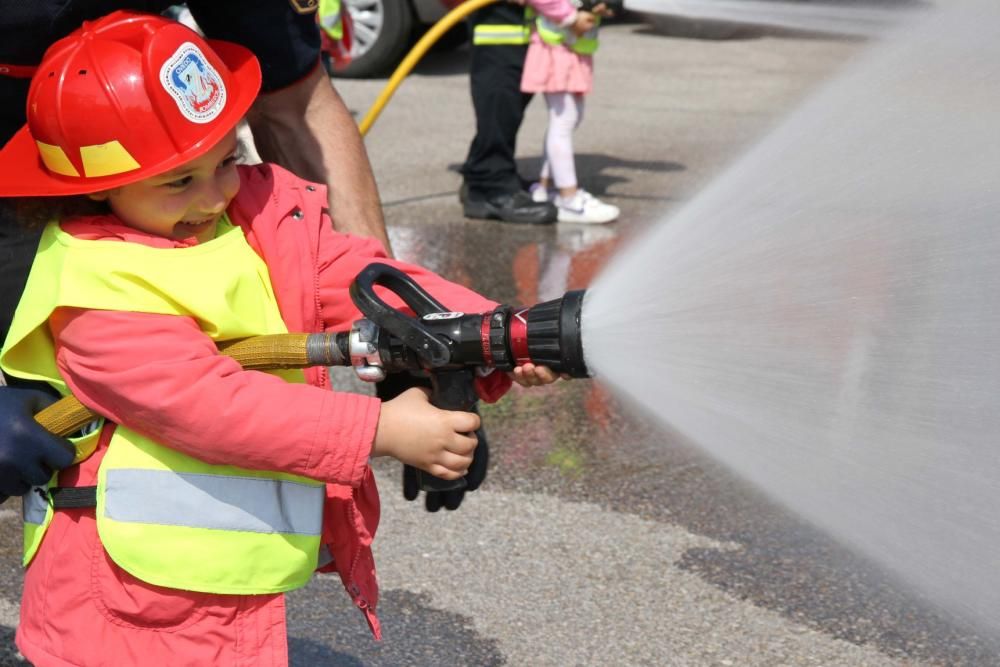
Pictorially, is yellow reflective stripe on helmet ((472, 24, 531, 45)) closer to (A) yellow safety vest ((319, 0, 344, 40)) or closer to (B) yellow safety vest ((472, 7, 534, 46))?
(B) yellow safety vest ((472, 7, 534, 46))

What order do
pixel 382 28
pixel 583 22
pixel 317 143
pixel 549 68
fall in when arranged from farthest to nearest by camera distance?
1. pixel 382 28
2. pixel 549 68
3. pixel 583 22
4. pixel 317 143

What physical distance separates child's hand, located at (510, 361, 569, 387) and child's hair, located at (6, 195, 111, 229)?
641mm

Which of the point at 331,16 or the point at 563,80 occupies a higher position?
the point at 331,16

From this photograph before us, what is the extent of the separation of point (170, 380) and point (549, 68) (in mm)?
4884

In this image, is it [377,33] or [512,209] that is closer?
[512,209]

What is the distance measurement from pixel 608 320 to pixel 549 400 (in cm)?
254

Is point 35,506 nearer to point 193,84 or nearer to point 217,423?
point 217,423

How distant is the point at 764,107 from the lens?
30.7ft

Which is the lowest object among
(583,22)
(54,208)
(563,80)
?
(563,80)

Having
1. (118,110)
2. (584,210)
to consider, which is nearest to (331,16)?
(584,210)

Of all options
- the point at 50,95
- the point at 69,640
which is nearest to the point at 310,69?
the point at 50,95

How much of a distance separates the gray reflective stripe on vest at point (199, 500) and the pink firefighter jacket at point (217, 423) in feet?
0.27

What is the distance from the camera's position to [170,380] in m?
1.79

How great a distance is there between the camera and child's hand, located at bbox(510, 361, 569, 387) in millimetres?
1880
